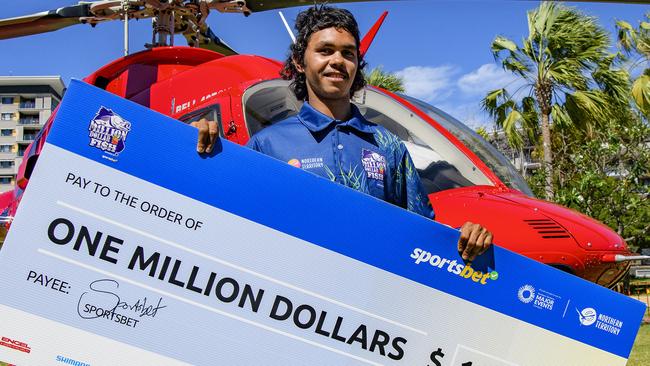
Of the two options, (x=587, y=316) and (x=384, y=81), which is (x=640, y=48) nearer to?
(x=384, y=81)

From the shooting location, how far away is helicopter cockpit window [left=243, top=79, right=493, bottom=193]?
418 centimetres

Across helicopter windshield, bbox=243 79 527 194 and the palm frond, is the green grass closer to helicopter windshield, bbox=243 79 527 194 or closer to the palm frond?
helicopter windshield, bbox=243 79 527 194

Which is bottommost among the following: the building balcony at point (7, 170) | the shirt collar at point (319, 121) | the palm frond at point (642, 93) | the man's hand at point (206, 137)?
the building balcony at point (7, 170)

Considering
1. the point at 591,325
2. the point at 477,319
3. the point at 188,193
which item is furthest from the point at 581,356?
the point at 188,193

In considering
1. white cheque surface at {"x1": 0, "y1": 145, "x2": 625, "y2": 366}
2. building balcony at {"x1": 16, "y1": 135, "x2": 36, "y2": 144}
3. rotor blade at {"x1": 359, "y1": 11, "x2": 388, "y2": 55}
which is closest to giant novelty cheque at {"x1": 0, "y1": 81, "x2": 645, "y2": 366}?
white cheque surface at {"x1": 0, "y1": 145, "x2": 625, "y2": 366}

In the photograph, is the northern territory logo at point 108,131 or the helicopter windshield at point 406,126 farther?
the helicopter windshield at point 406,126

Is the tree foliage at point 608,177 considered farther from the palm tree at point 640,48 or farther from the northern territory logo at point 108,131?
the northern territory logo at point 108,131

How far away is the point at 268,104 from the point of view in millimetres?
4598

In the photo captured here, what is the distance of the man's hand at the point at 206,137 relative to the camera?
1.91 metres

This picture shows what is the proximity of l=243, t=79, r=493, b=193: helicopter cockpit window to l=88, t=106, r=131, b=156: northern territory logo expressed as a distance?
8.23 ft

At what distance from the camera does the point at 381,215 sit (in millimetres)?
2018

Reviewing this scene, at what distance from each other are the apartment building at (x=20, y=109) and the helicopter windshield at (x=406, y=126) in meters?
85.9

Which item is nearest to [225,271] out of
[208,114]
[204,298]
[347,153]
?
[204,298]

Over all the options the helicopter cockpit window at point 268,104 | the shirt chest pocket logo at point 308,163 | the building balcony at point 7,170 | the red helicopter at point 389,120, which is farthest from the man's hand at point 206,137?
the building balcony at point 7,170
